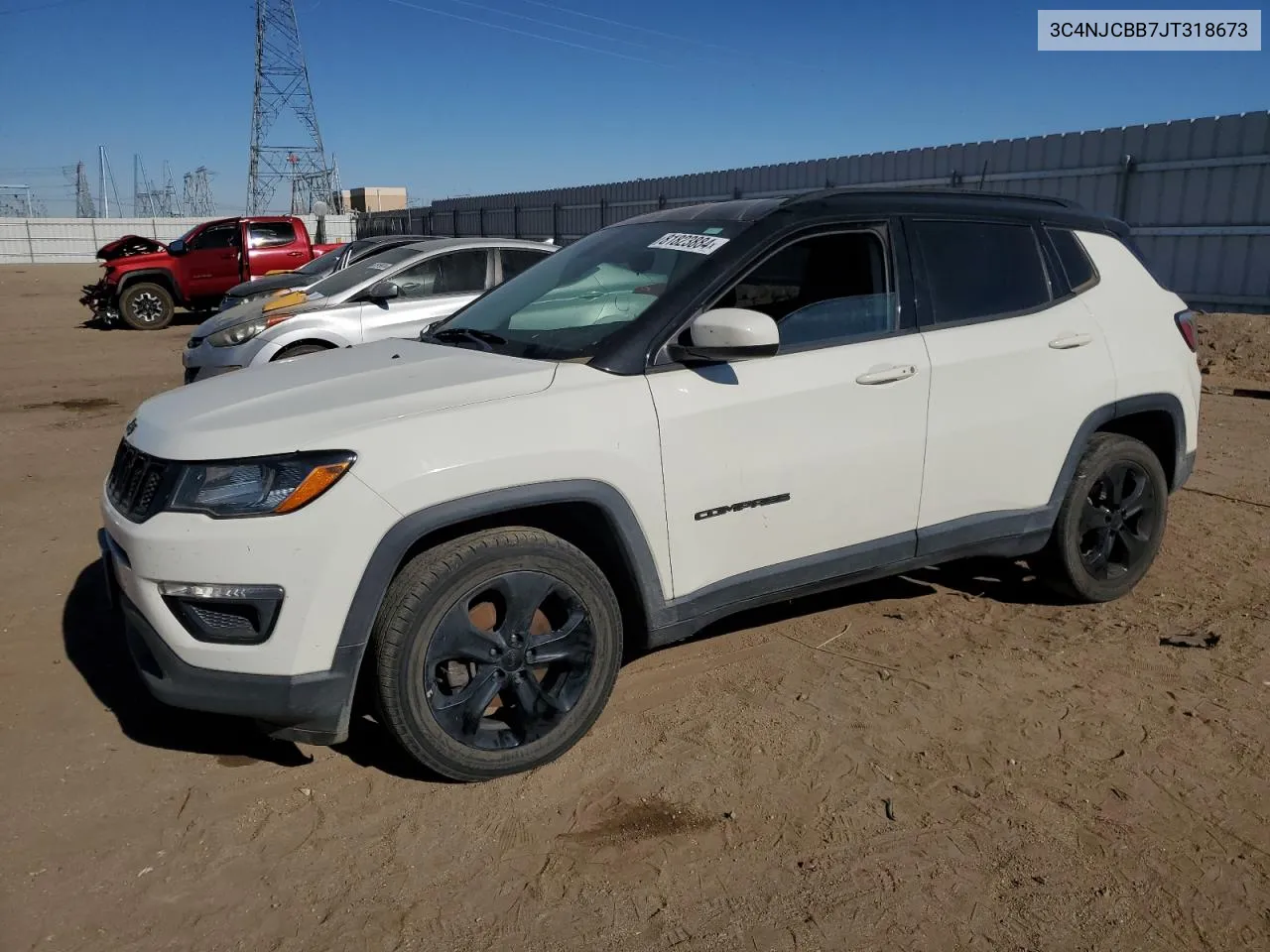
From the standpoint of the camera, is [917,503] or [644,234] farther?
[644,234]

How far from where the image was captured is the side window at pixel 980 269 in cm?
387

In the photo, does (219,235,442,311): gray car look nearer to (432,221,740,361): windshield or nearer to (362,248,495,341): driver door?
(362,248,495,341): driver door

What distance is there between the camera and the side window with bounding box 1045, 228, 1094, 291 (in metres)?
4.25

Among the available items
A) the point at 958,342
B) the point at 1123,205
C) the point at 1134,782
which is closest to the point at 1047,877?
the point at 1134,782

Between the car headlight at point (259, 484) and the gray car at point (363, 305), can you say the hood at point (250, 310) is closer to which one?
the gray car at point (363, 305)

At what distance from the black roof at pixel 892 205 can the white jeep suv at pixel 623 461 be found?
0.02m

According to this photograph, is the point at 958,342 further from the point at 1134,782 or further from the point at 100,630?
the point at 100,630

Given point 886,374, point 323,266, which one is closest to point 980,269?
point 886,374

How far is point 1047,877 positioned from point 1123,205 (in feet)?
41.7

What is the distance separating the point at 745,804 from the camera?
9.95 feet

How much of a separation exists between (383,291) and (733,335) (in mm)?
5899

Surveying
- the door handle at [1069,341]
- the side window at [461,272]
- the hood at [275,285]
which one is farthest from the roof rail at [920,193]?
the hood at [275,285]

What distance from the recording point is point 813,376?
3467 millimetres

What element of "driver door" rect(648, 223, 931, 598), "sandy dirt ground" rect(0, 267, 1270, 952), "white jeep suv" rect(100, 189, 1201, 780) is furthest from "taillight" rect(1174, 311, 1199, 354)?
"driver door" rect(648, 223, 931, 598)
